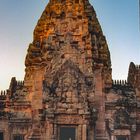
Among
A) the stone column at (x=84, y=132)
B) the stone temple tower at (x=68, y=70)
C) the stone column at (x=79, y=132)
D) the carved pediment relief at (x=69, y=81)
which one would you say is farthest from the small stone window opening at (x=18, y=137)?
the stone column at (x=84, y=132)

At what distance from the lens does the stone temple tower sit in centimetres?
2338

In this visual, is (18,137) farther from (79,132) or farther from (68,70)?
(68,70)

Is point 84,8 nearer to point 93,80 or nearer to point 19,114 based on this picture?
point 93,80

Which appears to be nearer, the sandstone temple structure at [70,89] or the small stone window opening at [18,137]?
the sandstone temple structure at [70,89]

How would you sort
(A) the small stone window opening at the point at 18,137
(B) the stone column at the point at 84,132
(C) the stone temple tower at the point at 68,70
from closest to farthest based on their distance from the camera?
(B) the stone column at the point at 84,132 → (C) the stone temple tower at the point at 68,70 → (A) the small stone window opening at the point at 18,137

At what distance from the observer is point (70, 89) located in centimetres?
2380

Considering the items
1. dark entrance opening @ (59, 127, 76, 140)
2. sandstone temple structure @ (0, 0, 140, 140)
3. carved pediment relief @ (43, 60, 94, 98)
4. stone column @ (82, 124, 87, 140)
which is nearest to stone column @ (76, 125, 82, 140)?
sandstone temple structure @ (0, 0, 140, 140)

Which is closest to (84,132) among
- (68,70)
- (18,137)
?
(68,70)

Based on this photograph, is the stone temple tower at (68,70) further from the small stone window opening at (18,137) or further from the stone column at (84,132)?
the small stone window opening at (18,137)

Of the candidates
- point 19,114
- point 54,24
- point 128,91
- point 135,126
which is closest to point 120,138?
point 135,126

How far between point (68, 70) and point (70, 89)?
1233mm

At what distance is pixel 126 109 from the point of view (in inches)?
991

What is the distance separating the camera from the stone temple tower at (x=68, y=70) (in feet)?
76.7

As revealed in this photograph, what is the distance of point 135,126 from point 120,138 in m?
1.29
